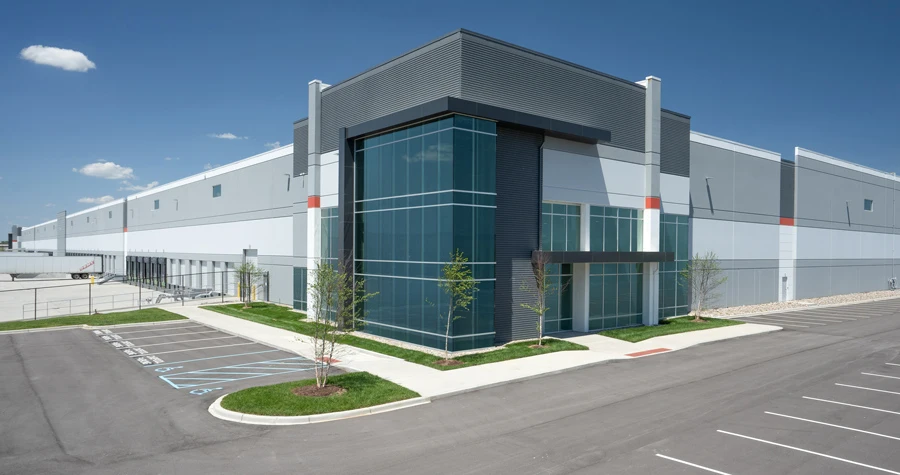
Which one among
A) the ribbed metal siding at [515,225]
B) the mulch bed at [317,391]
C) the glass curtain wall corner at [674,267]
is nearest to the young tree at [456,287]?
the ribbed metal siding at [515,225]

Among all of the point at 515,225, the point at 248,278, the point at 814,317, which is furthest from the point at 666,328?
the point at 248,278

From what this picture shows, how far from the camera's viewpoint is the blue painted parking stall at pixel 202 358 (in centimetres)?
1722

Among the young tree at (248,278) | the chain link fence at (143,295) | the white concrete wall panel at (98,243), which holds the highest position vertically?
the white concrete wall panel at (98,243)

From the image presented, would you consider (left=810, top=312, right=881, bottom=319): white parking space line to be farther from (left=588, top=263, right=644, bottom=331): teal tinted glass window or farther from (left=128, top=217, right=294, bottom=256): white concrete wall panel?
(left=128, top=217, right=294, bottom=256): white concrete wall panel

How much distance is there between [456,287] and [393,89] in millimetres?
9681

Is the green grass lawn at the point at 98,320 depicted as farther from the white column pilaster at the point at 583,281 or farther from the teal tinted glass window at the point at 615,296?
the teal tinted glass window at the point at 615,296

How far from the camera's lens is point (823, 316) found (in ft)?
113

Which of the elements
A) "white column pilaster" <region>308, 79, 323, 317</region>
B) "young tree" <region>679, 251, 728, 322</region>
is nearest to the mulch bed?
"white column pilaster" <region>308, 79, 323, 317</region>

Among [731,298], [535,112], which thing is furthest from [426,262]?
[731,298]

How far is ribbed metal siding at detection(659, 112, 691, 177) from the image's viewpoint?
31031 mm

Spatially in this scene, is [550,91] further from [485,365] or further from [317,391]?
[317,391]

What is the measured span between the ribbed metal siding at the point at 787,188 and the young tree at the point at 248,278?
3872cm

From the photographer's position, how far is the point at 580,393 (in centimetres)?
1575

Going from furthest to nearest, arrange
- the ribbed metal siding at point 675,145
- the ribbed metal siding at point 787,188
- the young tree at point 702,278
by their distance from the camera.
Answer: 1. the ribbed metal siding at point 787,188
2. the young tree at point 702,278
3. the ribbed metal siding at point 675,145
